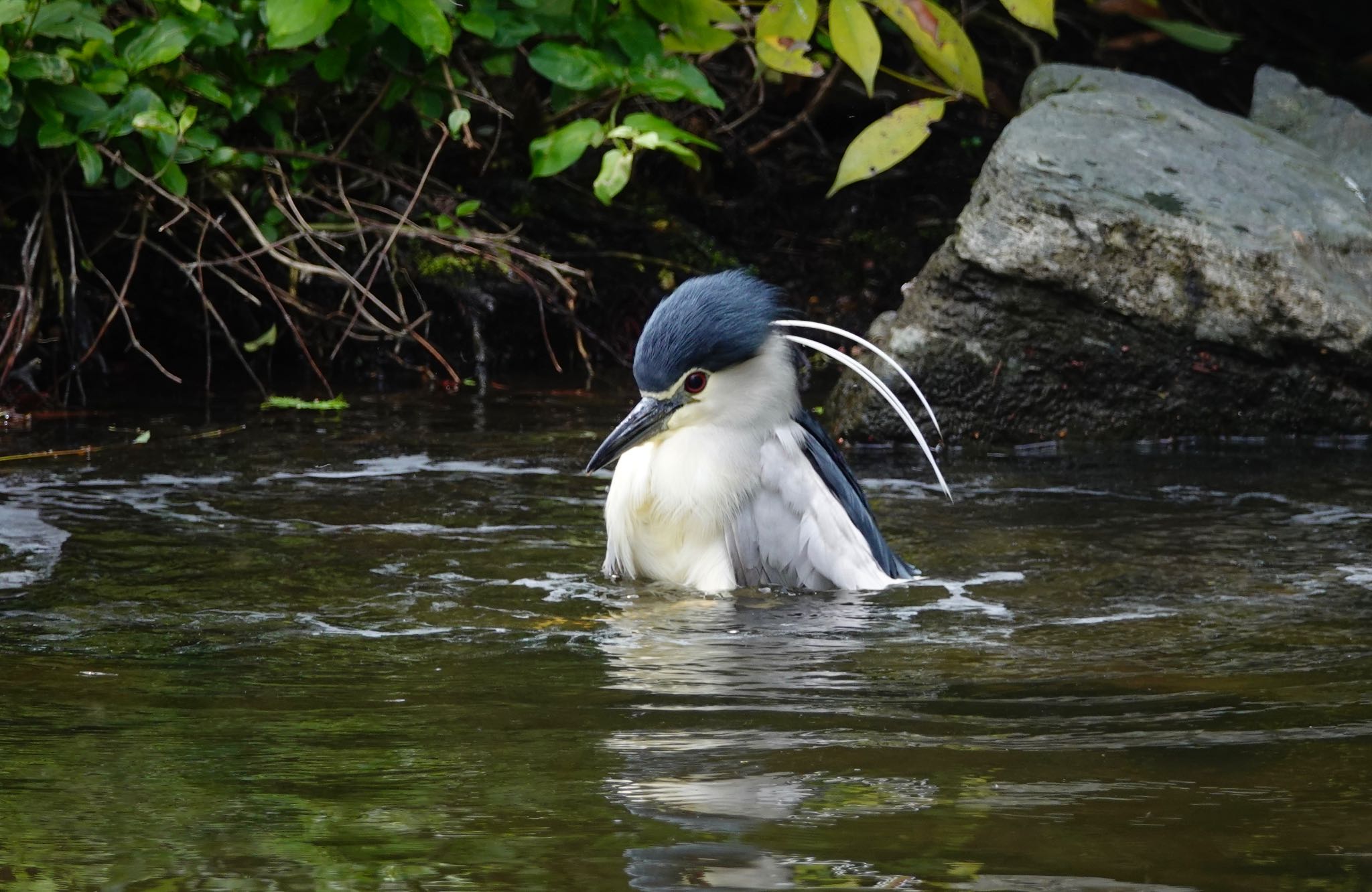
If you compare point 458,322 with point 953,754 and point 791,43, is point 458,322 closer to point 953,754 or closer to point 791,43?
point 791,43

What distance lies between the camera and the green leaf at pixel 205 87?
217 inches

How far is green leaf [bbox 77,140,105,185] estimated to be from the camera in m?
5.25

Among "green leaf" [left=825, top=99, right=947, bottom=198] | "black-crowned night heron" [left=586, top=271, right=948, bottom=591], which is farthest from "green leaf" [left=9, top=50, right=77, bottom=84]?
"green leaf" [left=825, top=99, right=947, bottom=198]

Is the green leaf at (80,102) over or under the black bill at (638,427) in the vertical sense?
over

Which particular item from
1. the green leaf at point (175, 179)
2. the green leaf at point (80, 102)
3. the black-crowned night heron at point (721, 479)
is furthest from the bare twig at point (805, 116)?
the black-crowned night heron at point (721, 479)

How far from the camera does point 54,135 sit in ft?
17.3

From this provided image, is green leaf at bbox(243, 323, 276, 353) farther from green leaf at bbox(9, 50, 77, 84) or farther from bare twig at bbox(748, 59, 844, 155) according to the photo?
bare twig at bbox(748, 59, 844, 155)

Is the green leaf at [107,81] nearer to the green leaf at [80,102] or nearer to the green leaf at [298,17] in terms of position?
the green leaf at [80,102]

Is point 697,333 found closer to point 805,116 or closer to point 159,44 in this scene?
point 159,44

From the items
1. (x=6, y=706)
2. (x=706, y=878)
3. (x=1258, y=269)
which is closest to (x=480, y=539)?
(x=6, y=706)

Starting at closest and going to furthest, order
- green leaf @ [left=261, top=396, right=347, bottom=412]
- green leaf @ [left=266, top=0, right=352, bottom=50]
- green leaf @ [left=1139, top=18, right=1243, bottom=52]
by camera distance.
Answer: green leaf @ [left=266, top=0, right=352, bottom=50]
green leaf @ [left=261, top=396, right=347, bottom=412]
green leaf @ [left=1139, top=18, right=1243, bottom=52]

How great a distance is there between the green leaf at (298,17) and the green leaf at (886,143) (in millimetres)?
1546

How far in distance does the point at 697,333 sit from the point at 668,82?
169 cm

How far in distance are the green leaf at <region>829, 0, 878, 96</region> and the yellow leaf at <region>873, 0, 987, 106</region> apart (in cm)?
6
